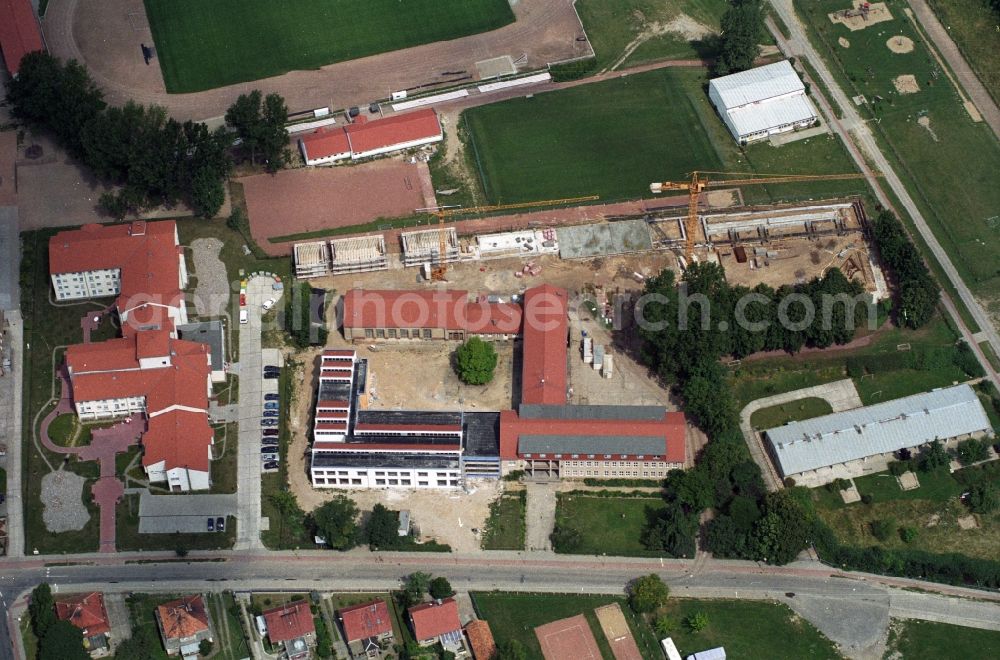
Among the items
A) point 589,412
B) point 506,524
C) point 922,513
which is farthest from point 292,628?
point 922,513

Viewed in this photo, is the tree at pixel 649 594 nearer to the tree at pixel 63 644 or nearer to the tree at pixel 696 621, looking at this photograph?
the tree at pixel 696 621

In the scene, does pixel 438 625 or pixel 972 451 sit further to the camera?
pixel 972 451

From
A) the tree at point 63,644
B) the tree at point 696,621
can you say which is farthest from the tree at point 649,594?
the tree at point 63,644

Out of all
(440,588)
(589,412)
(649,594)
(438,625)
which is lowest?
(438,625)

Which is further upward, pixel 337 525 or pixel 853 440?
pixel 853 440

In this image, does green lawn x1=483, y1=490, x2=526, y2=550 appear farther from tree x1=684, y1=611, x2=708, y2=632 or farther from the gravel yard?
the gravel yard

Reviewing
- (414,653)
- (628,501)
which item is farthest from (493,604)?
(628,501)

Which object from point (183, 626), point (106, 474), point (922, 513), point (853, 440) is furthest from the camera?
point (853, 440)

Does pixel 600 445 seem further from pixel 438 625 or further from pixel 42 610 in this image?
pixel 42 610
